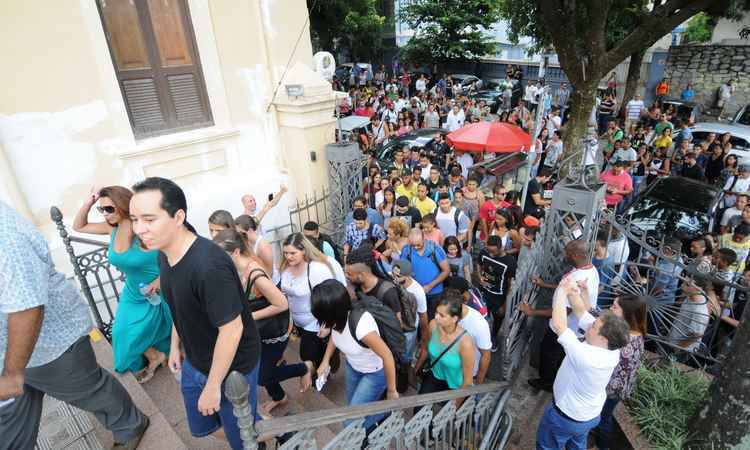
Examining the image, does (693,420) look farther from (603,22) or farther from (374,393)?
(603,22)

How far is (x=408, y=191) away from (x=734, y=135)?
9.01 meters

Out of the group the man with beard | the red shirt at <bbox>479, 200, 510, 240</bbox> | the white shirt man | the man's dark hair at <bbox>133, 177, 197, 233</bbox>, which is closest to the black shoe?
the man with beard

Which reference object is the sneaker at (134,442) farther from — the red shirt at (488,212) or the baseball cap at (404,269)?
the red shirt at (488,212)

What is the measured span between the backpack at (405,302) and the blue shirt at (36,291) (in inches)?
85.4

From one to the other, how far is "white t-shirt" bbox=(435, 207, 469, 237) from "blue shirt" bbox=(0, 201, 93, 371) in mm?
4525

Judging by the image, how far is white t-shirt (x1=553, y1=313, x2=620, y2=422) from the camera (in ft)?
9.36

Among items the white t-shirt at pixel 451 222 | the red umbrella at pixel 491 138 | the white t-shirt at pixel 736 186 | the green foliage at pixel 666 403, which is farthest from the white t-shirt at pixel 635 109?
the green foliage at pixel 666 403

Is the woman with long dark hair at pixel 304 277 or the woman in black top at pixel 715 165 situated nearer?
the woman with long dark hair at pixel 304 277

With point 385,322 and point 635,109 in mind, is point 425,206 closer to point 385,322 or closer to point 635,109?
point 385,322

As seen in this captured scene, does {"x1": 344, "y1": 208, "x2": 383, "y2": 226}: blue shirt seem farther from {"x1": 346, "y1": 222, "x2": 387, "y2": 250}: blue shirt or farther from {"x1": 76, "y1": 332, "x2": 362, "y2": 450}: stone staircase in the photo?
{"x1": 76, "y1": 332, "x2": 362, "y2": 450}: stone staircase

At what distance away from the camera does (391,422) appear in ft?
7.82

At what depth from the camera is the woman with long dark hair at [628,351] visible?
3260 millimetres

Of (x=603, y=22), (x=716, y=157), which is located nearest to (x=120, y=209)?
(x=603, y=22)

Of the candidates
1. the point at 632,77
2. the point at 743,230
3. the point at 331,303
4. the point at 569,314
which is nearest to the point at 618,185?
the point at 743,230
